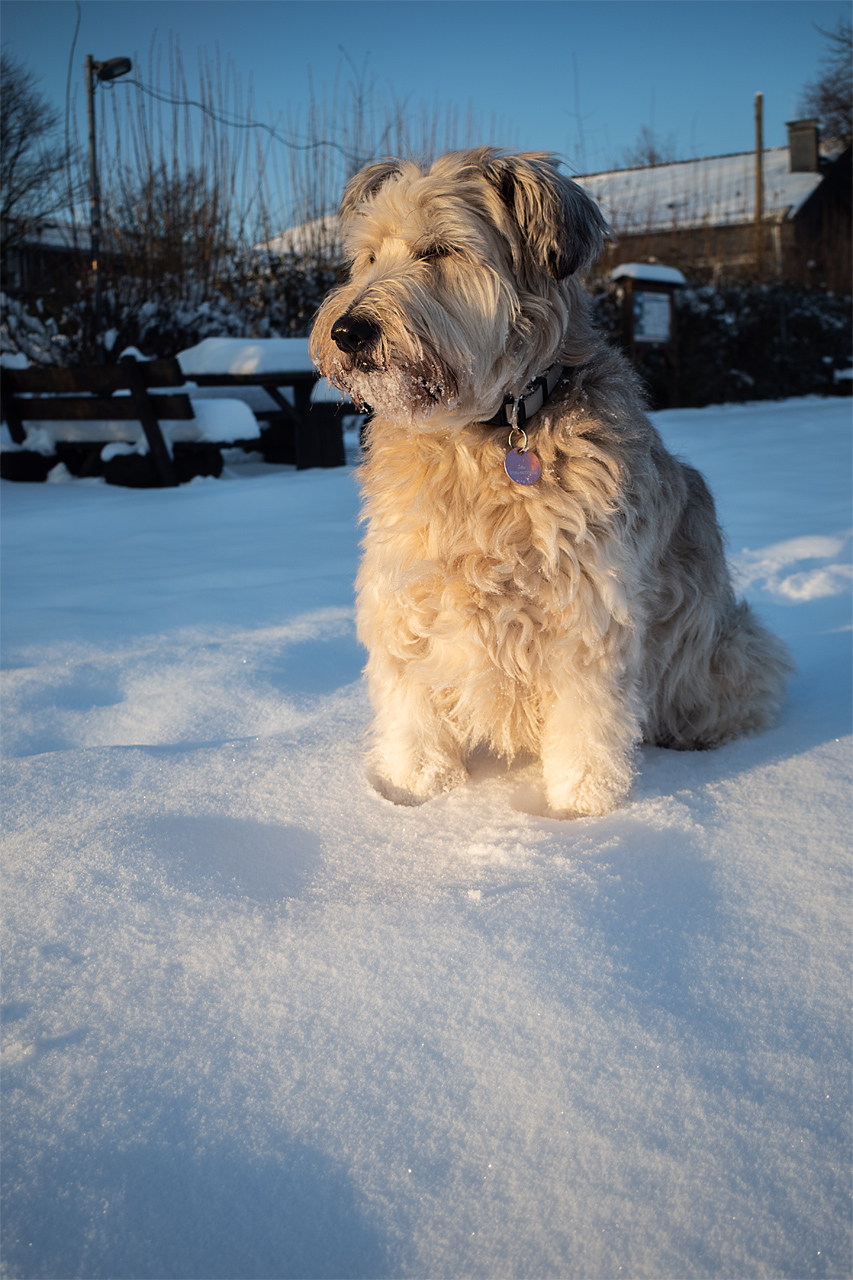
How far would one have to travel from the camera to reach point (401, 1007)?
1.52 meters

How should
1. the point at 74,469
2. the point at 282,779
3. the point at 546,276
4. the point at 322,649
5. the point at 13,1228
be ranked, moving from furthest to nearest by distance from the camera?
the point at 74,469 < the point at 322,649 < the point at 282,779 < the point at 546,276 < the point at 13,1228

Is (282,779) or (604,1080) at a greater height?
(282,779)

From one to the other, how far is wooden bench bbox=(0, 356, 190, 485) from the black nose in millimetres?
5768

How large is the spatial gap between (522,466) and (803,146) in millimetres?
37321

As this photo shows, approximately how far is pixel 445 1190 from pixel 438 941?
0.52 metres

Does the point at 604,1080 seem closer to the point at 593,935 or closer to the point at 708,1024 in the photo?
the point at 708,1024

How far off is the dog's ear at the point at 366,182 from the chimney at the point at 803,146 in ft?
120

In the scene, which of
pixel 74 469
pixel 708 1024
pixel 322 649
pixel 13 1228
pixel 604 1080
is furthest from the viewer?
pixel 74 469

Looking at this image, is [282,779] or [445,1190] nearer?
[445,1190]

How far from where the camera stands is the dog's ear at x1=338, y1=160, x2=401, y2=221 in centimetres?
243

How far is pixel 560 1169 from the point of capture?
1231 mm

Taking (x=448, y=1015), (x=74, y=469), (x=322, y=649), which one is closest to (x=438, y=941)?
(x=448, y=1015)

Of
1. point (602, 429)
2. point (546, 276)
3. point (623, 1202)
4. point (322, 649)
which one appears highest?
point (546, 276)

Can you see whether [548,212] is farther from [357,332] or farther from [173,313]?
[173,313]
